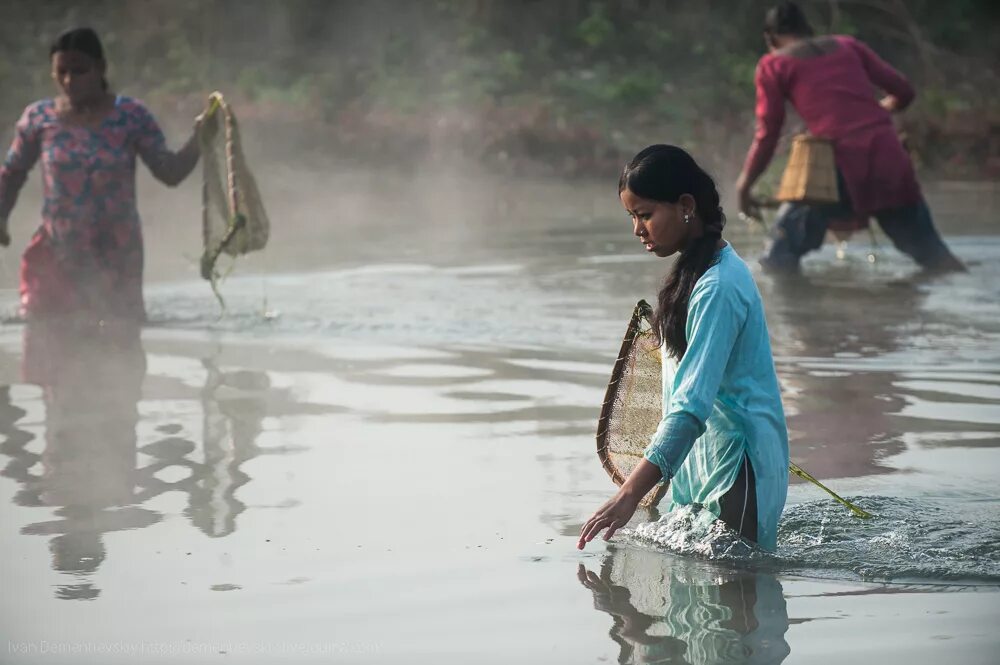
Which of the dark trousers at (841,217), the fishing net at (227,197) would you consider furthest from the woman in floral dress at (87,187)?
the dark trousers at (841,217)

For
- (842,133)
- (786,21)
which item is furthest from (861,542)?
A: (842,133)

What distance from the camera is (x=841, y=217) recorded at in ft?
36.3

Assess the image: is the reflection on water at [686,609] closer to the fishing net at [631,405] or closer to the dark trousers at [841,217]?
the fishing net at [631,405]

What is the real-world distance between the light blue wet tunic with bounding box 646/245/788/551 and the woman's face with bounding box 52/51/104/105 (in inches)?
214

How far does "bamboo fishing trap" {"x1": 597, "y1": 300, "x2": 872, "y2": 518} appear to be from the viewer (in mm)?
5043

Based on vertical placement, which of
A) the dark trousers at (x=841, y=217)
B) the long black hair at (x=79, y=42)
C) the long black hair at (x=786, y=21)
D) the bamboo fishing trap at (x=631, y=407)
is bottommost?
the bamboo fishing trap at (x=631, y=407)

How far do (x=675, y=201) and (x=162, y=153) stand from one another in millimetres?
5565

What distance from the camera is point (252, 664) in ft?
13.2

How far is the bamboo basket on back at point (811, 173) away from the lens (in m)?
10.7

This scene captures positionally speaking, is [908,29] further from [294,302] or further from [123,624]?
[123,624]

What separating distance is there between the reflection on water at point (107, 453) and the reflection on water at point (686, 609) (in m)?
1.31

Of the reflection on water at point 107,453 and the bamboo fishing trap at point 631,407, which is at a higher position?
the bamboo fishing trap at point 631,407

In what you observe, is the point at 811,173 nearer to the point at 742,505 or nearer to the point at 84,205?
the point at 84,205

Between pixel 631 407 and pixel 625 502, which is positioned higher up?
pixel 631 407
